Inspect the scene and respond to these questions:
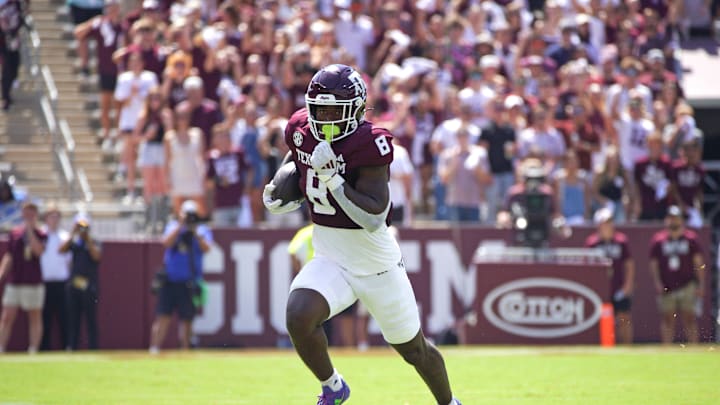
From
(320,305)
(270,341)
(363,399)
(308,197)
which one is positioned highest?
(308,197)

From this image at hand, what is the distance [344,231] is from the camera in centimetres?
773

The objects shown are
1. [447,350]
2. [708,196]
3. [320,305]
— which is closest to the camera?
[320,305]

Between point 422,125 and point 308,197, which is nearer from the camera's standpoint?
point 308,197

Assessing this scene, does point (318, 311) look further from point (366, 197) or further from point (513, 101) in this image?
point (513, 101)

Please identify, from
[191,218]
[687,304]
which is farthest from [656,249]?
[191,218]

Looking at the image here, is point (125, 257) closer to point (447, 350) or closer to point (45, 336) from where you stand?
point (45, 336)

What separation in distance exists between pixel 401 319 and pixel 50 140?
10799 millimetres

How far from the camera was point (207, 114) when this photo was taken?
55.4ft

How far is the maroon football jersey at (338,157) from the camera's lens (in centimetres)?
752

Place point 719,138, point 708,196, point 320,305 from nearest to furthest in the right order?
point 320,305 < point 708,196 < point 719,138

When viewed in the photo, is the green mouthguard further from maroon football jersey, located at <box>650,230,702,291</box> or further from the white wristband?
maroon football jersey, located at <box>650,230,702,291</box>

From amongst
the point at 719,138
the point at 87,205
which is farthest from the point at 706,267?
the point at 87,205

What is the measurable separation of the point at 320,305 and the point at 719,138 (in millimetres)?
14597

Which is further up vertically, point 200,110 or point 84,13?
point 84,13
